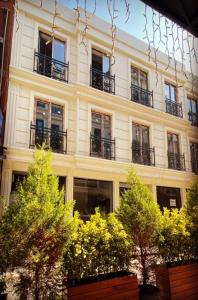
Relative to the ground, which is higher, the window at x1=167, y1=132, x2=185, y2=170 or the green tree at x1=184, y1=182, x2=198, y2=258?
the window at x1=167, y1=132, x2=185, y2=170

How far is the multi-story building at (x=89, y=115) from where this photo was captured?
31.1 feet

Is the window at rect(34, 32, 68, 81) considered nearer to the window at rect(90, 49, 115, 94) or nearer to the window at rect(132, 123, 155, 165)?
the window at rect(90, 49, 115, 94)

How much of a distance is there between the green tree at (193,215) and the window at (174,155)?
7.09 m

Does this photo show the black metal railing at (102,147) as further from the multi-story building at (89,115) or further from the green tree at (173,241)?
the green tree at (173,241)

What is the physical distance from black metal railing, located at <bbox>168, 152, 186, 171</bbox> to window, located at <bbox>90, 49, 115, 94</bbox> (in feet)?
14.4

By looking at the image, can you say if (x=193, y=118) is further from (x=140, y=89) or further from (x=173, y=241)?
(x=173, y=241)

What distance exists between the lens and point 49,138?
974cm

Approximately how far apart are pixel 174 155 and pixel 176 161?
1.05 ft

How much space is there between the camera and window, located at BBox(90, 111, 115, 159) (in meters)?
10.7

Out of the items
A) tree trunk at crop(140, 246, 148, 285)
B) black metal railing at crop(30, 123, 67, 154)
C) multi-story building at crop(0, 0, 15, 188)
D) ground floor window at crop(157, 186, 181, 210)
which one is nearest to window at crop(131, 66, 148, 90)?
black metal railing at crop(30, 123, 67, 154)

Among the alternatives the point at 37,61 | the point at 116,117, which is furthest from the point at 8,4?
the point at 116,117

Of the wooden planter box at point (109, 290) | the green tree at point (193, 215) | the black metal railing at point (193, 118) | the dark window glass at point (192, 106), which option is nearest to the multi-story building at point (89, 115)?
the black metal railing at point (193, 118)

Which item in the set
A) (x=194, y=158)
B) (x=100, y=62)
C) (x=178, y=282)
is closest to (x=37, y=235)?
(x=178, y=282)

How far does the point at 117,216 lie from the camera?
5.19 metres
